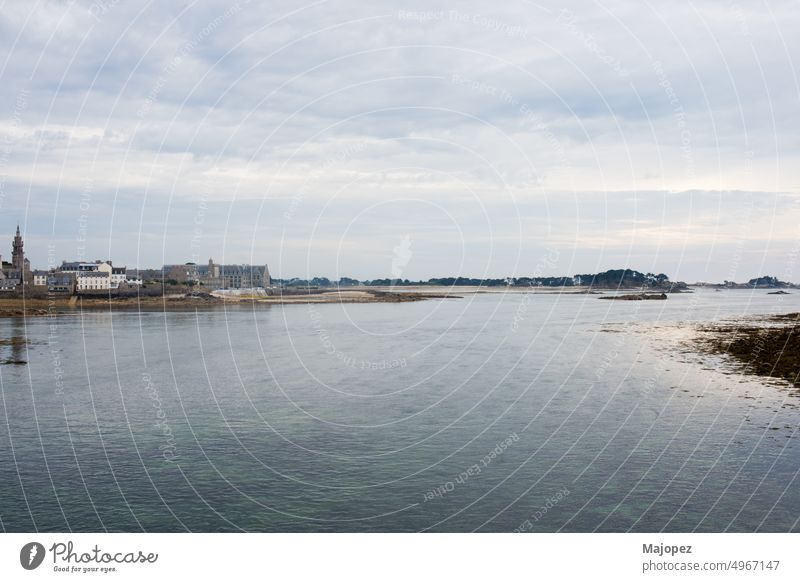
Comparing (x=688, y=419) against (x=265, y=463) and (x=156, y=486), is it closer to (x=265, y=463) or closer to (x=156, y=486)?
(x=265, y=463)

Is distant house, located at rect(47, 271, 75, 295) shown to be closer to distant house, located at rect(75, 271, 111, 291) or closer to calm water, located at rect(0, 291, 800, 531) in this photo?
distant house, located at rect(75, 271, 111, 291)

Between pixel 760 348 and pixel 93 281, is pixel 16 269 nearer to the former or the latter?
pixel 93 281

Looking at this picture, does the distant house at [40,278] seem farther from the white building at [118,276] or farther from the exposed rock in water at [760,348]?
the exposed rock in water at [760,348]

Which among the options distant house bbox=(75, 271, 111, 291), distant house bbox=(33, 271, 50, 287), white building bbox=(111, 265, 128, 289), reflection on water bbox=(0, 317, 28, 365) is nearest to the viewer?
reflection on water bbox=(0, 317, 28, 365)

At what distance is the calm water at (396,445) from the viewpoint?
1827 centimetres

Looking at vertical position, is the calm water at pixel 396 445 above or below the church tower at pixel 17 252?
below

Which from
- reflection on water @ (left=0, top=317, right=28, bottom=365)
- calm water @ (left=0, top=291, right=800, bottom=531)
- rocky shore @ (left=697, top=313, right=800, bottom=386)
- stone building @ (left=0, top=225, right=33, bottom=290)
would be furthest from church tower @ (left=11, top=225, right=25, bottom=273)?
rocky shore @ (left=697, top=313, right=800, bottom=386)

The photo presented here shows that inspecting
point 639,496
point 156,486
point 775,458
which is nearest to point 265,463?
point 156,486

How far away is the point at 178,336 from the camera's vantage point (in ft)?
240

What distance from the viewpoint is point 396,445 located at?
25469 mm

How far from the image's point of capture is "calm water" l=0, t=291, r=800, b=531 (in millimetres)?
18266

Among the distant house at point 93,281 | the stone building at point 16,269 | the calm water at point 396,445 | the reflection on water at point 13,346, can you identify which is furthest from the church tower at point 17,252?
the calm water at point 396,445
